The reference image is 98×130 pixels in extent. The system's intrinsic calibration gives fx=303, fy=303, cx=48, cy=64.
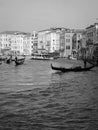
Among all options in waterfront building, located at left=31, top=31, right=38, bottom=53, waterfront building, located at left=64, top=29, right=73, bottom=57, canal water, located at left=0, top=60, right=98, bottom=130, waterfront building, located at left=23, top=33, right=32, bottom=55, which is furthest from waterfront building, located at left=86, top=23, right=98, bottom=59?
waterfront building, located at left=23, top=33, right=32, bottom=55

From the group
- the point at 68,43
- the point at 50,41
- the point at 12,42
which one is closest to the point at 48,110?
the point at 68,43

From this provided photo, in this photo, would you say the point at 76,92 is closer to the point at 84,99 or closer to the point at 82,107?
the point at 84,99

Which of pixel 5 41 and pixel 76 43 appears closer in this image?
pixel 76 43

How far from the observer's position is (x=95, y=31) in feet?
140

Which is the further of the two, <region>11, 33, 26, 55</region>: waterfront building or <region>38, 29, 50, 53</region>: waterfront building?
<region>11, 33, 26, 55</region>: waterfront building

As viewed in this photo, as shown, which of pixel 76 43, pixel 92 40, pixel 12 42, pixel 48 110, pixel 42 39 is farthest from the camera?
pixel 12 42

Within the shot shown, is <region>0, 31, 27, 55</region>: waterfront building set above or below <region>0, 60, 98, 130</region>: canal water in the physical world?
above

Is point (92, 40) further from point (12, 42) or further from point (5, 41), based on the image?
point (5, 41)

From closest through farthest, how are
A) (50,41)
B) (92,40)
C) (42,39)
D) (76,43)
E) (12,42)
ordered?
1. (92,40)
2. (76,43)
3. (50,41)
4. (42,39)
5. (12,42)

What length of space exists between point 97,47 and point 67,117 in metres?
33.5

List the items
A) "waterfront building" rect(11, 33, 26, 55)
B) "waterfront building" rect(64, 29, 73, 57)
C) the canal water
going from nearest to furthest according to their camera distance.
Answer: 1. the canal water
2. "waterfront building" rect(64, 29, 73, 57)
3. "waterfront building" rect(11, 33, 26, 55)

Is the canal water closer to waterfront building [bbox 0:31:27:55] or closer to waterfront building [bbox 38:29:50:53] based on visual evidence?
waterfront building [bbox 38:29:50:53]

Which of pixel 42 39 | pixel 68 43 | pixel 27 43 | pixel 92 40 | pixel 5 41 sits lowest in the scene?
pixel 27 43

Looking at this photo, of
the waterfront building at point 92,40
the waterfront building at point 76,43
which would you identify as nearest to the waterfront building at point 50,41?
the waterfront building at point 76,43
